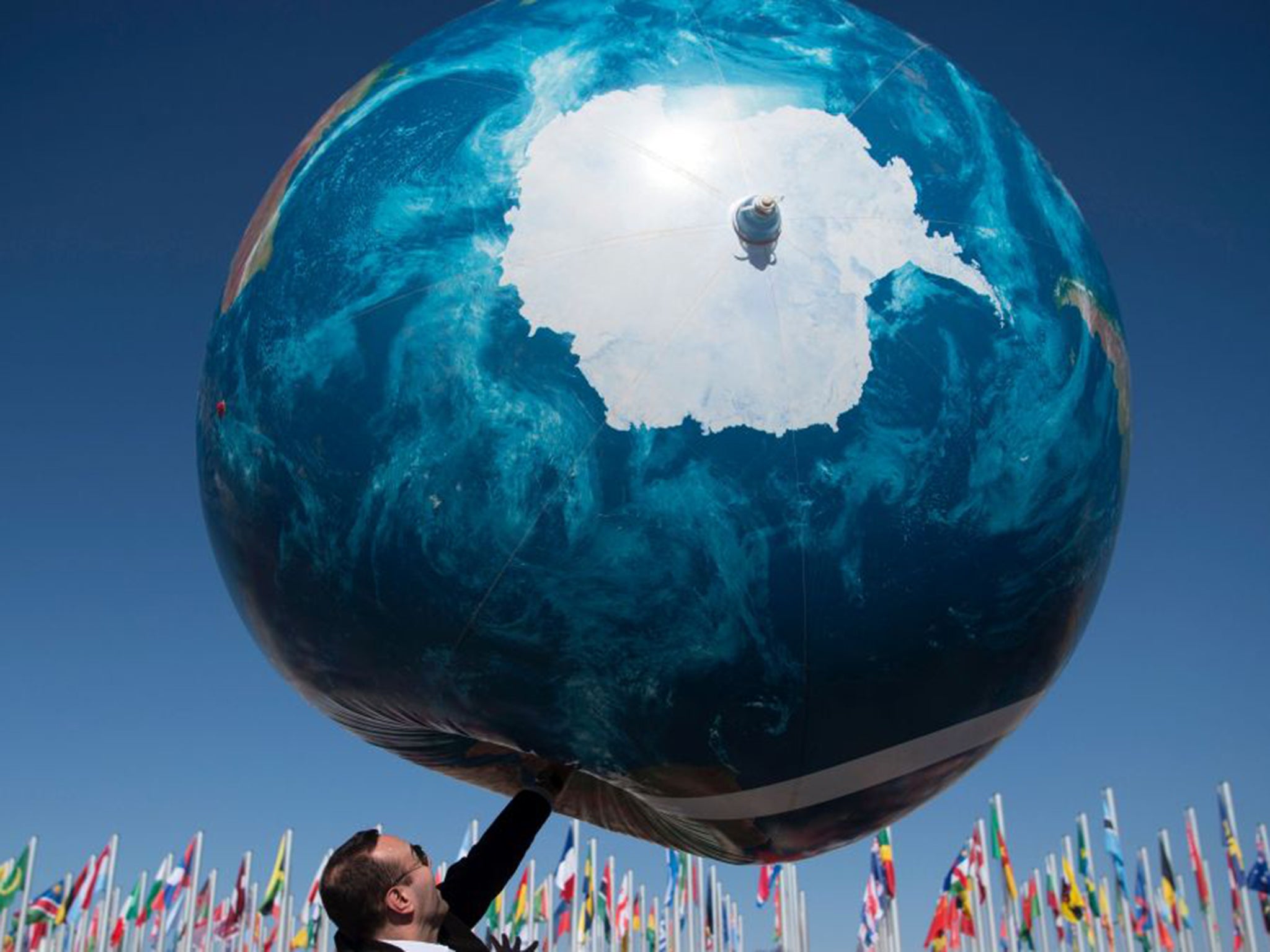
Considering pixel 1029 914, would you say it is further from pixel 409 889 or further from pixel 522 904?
pixel 409 889

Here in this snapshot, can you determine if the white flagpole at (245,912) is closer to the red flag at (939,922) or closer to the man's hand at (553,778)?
Result: the red flag at (939,922)

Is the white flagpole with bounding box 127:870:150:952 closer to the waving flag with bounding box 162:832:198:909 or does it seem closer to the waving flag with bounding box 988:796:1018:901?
the waving flag with bounding box 162:832:198:909

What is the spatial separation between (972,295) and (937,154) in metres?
0.56

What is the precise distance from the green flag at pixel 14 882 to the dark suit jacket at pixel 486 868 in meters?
25.8

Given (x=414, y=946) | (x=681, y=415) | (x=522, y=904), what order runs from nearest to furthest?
1. (x=414, y=946)
2. (x=681, y=415)
3. (x=522, y=904)

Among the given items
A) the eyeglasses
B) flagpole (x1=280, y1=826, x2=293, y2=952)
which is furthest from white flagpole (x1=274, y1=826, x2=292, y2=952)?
the eyeglasses

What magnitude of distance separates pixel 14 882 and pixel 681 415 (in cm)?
2732

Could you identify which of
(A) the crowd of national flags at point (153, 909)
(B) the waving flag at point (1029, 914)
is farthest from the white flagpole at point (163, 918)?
(B) the waving flag at point (1029, 914)

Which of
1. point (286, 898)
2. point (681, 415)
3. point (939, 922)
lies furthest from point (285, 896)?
point (681, 415)

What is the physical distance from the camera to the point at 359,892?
3.04 metres

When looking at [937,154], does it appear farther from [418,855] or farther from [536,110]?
[418,855]

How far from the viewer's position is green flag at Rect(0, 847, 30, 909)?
2670 centimetres

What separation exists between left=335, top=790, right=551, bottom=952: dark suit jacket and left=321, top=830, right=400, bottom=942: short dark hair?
502 millimetres

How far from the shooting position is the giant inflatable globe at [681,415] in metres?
4.26
